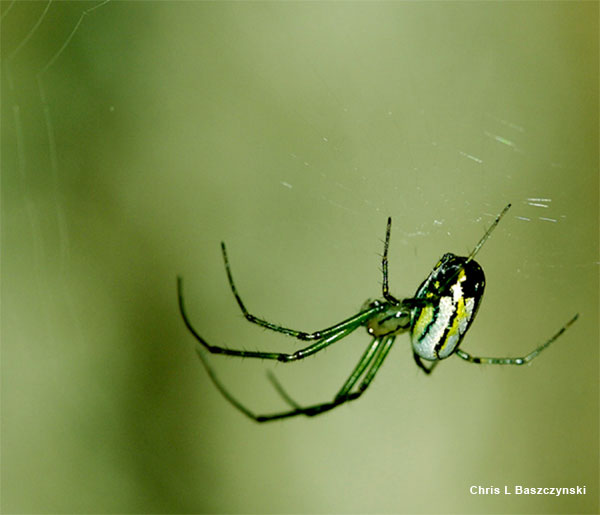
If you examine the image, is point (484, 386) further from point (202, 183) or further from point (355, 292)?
point (202, 183)

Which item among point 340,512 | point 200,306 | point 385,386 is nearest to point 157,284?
point 200,306

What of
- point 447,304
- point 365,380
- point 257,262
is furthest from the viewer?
point 257,262

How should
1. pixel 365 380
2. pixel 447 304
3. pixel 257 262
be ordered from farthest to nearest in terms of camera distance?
pixel 257 262 → pixel 365 380 → pixel 447 304

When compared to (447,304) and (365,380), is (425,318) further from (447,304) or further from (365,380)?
(365,380)

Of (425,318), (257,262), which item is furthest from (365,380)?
(257,262)

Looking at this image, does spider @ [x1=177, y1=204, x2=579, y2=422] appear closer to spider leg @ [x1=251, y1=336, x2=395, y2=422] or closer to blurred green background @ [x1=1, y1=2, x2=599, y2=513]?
spider leg @ [x1=251, y1=336, x2=395, y2=422]

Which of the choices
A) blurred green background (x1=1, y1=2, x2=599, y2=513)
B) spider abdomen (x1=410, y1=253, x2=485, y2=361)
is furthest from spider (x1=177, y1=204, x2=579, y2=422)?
blurred green background (x1=1, y1=2, x2=599, y2=513)
